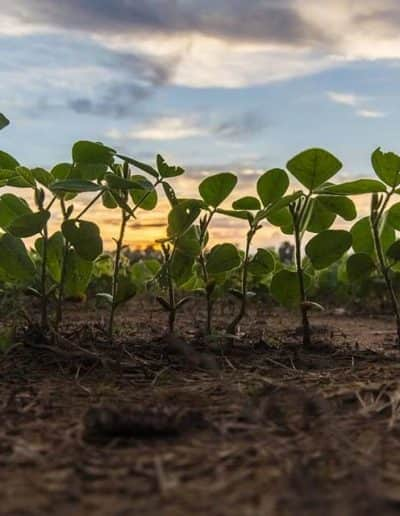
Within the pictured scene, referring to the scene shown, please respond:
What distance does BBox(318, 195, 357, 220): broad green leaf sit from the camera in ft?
10.2

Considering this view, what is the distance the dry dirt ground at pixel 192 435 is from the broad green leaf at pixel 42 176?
0.67 m

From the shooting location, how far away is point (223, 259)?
3123 mm

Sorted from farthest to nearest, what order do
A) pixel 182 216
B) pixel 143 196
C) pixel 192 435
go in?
pixel 143 196
pixel 182 216
pixel 192 435

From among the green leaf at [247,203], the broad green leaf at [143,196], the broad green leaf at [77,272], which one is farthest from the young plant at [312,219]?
the broad green leaf at [77,272]

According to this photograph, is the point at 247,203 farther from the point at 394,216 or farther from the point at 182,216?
the point at 394,216

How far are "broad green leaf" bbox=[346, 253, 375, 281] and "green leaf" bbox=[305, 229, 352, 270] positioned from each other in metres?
0.09

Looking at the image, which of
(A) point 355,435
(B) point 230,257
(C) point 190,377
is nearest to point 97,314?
(B) point 230,257

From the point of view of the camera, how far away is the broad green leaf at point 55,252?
3039 mm

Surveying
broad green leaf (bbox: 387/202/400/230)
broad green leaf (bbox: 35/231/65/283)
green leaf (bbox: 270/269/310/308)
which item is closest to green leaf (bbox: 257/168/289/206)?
green leaf (bbox: 270/269/310/308)

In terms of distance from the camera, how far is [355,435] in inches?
68.4

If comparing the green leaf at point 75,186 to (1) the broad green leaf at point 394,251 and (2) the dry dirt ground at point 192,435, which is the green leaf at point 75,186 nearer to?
(2) the dry dirt ground at point 192,435

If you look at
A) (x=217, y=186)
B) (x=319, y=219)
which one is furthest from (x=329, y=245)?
(x=217, y=186)

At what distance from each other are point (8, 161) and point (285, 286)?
1.33 m

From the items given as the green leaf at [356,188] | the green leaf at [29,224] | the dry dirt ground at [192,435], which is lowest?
the dry dirt ground at [192,435]
